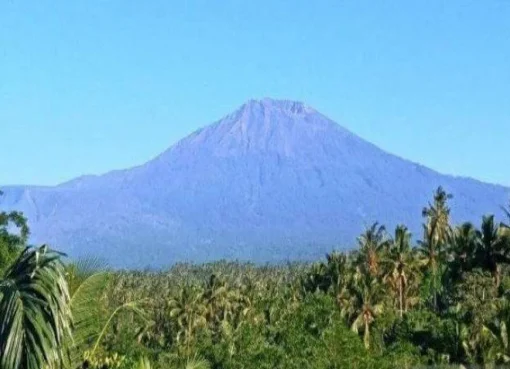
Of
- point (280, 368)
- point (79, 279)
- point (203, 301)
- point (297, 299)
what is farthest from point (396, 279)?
point (79, 279)

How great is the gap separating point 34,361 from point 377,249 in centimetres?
6630

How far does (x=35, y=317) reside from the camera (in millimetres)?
6922

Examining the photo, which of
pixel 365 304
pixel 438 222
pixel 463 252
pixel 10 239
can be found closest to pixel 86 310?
pixel 10 239

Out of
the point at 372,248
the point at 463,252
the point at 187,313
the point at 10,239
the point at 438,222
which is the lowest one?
Result: the point at 187,313

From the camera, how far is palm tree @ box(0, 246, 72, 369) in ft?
22.6

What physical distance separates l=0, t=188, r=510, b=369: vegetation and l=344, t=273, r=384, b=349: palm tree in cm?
9

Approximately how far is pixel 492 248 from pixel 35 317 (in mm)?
54856

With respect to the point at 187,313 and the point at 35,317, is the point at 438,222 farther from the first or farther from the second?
the point at 35,317

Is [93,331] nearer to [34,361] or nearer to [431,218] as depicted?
[34,361]

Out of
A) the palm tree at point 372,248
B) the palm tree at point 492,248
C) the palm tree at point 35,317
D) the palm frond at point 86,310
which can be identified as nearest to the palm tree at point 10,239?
the palm frond at point 86,310

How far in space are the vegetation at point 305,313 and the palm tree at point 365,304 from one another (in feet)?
0.28

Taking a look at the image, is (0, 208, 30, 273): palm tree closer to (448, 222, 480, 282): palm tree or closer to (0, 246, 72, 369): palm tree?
(0, 246, 72, 369): palm tree

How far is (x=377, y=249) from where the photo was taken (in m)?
72.2

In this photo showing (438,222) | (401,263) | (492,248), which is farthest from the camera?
(438,222)
